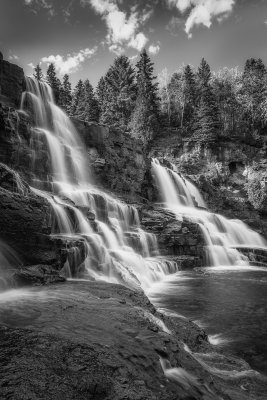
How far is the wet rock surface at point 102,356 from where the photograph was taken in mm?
3484

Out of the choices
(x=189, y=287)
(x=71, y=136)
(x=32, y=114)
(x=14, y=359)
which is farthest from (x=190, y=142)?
(x=14, y=359)

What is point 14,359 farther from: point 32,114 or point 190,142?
point 190,142

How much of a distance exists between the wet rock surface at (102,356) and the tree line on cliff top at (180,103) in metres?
38.3

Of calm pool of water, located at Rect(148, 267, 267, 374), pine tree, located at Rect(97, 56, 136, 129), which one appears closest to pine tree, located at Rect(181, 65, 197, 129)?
pine tree, located at Rect(97, 56, 136, 129)

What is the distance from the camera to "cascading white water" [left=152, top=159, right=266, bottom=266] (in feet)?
69.5

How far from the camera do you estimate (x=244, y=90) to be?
164 feet

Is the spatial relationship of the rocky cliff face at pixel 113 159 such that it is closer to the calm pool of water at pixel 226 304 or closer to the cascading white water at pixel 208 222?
the cascading white water at pixel 208 222

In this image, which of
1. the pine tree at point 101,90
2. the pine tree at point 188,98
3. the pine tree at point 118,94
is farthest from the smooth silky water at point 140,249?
the pine tree at point 101,90

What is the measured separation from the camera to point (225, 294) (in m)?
12.7

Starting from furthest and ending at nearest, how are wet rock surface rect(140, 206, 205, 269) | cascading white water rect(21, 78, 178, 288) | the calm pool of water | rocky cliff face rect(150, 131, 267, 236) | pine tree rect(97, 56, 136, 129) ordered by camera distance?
pine tree rect(97, 56, 136, 129), rocky cliff face rect(150, 131, 267, 236), wet rock surface rect(140, 206, 205, 269), cascading white water rect(21, 78, 178, 288), the calm pool of water

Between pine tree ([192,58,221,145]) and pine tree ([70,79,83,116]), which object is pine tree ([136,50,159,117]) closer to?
pine tree ([192,58,221,145])

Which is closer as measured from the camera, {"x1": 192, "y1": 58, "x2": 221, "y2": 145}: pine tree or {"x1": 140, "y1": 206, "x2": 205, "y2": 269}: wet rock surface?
{"x1": 140, "y1": 206, "x2": 205, "y2": 269}: wet rock surface

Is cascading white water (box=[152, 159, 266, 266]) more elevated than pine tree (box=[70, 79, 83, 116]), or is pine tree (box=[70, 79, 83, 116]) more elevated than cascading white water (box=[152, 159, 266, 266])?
pine tree (box=[70, 79, 83, 116])

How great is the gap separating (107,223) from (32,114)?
35.8ft
